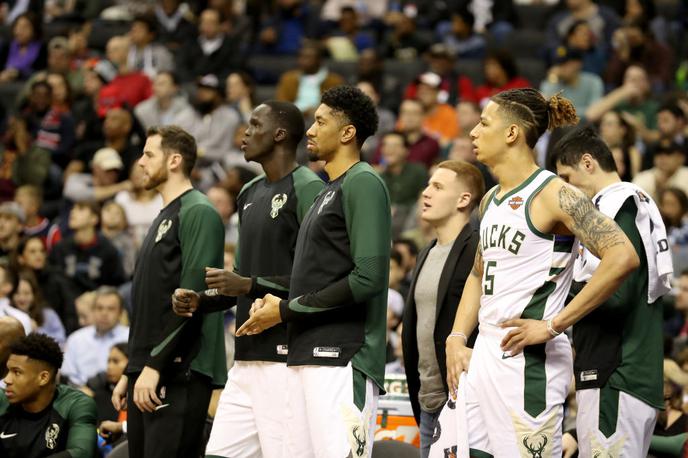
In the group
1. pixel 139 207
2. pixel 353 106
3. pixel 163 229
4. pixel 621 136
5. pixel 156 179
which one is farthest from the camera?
pixel 139 207

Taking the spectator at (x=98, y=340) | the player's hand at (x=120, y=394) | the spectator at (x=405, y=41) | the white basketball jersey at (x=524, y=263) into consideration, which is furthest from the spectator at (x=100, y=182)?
the white basketball jersey at (x=524, y=263)

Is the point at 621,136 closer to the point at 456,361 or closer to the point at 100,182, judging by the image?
the point at 100,182

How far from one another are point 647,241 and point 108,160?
900 cm

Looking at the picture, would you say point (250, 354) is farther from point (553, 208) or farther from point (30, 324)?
point (30, 324)

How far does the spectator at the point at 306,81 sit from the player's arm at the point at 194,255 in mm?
8396

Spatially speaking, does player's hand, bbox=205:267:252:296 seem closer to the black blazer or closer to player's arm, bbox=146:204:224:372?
player's arm, bbox=146:204:224:372

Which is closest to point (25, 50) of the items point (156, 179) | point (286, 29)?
point (286, 29)

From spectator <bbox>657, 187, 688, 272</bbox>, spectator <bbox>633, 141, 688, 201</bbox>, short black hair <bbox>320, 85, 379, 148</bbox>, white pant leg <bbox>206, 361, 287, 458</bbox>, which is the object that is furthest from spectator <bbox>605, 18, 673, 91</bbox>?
white pant leg <bbox>206, 361, 287, 458</bbox>

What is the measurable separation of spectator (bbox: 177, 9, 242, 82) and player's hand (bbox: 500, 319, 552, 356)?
11.8 metres

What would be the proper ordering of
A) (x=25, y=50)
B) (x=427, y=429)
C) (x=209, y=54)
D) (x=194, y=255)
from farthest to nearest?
(x=25, y=50)
(x=209, y=54)
(x=194, y=255)
(x=427, y=429)

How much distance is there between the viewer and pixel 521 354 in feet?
17.8

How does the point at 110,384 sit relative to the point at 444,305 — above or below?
below

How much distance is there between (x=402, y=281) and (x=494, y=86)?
431 cm

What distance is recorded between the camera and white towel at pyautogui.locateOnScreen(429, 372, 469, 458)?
18.0 feet
